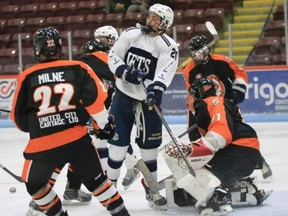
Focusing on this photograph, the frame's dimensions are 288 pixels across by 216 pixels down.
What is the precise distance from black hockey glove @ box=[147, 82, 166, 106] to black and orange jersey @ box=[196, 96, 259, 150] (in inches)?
9.4

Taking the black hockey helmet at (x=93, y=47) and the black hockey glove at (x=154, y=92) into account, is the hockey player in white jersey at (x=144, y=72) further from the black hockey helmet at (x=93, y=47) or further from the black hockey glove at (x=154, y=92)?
the black hockey helmet at (x=93, y=47)

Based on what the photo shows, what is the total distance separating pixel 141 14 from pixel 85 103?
857 centimetres

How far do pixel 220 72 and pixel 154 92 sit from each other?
3.71ft

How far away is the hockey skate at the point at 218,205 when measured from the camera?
424 centimetres

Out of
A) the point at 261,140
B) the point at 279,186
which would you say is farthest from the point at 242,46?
the point at 279,186

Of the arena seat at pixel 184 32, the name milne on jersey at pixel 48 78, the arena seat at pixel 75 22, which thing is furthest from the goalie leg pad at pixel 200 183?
the arena seat at pixel 75 22

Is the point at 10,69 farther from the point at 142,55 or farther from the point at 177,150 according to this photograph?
the point at 177,150

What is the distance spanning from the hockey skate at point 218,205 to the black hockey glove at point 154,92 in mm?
612

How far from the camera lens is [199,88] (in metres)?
4.52

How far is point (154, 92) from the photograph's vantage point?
4.46 m

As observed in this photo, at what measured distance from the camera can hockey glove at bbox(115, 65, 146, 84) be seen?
4.51m

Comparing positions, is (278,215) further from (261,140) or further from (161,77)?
(261,140)

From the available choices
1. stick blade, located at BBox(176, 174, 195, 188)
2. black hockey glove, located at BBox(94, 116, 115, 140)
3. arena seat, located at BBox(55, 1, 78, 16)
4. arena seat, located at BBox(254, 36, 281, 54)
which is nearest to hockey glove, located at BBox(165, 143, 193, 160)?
stick blade, located at BBox(176, 174, 195, 188)

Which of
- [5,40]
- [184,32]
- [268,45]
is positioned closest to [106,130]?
[268,45]
